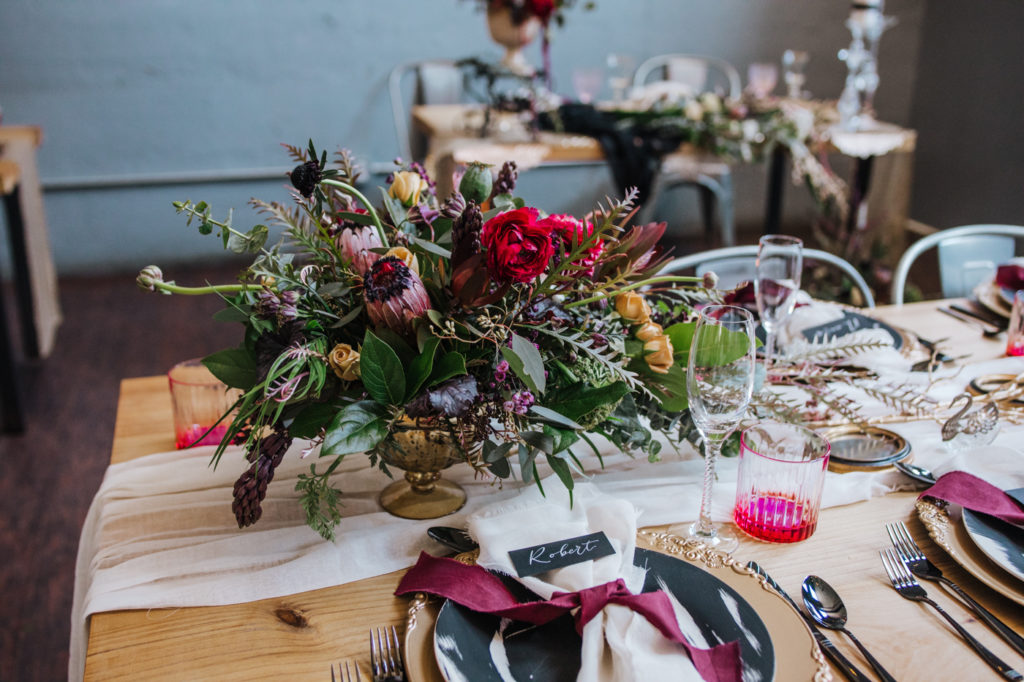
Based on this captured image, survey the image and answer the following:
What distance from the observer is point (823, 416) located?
1.06 metres

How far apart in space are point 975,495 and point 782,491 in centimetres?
20

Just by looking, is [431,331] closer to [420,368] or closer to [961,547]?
[420,368]

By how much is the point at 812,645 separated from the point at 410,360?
16.4 inches

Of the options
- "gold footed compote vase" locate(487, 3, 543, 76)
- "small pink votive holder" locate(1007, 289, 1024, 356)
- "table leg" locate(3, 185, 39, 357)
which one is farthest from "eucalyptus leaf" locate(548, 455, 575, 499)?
"table leg" locate(3, 185, 39, 357)

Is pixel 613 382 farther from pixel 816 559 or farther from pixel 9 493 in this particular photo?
pixel 9 493

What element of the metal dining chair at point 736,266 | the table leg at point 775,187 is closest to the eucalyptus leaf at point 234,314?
the metal dining chair at point 736,266

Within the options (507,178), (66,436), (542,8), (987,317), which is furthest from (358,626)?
(542,8)

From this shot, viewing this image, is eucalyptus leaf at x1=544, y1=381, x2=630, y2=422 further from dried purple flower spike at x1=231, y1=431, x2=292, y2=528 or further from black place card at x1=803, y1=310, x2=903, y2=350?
black place card at x1=803, y1=310, x2=903, y2=350

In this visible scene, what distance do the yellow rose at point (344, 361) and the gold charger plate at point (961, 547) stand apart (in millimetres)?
577

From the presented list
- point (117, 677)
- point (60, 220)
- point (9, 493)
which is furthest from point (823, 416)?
point (60, 220)

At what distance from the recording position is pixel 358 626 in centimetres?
71

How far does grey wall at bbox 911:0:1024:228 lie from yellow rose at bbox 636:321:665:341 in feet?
12.0

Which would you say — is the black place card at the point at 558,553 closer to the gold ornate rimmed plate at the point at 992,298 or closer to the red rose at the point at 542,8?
the gold ornate rimmed plate at the point at 992,298

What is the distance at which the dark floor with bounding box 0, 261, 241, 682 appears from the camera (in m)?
1.77
